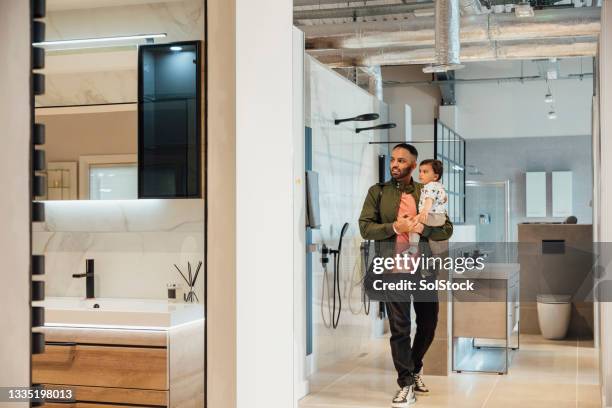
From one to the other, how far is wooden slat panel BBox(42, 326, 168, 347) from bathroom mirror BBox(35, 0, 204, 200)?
2.32 ft

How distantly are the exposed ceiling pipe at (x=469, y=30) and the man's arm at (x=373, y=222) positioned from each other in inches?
60.5

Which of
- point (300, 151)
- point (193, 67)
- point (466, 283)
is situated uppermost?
point (193, 67)

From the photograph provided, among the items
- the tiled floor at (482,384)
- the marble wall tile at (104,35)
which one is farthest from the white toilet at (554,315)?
the marble wall tile at (104,35)

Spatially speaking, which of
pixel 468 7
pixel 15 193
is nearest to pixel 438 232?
pixel 468 7

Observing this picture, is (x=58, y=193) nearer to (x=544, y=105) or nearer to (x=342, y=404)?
(x=342, y=404)

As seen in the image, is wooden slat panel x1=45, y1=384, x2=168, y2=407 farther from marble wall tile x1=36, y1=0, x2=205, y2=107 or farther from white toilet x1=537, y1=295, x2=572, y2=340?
white toilet x1=537, y1=295, x2=572, y2=340

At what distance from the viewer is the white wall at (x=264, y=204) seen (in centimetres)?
173

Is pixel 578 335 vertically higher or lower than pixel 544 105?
lower

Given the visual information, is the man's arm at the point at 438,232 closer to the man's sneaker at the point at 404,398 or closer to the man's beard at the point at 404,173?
the man's beard at the point at 404,173

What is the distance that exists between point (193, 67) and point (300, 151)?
0.87m

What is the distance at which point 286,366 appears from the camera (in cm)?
181

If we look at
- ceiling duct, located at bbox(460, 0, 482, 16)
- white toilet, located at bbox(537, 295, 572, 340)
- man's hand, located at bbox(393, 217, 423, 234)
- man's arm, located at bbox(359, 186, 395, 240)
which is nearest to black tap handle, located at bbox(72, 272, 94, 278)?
man's arm, located at bbox(359, 186, 395, 240)

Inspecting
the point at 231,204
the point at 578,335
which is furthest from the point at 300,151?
the point at 578,335

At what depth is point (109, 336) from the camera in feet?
11.7
